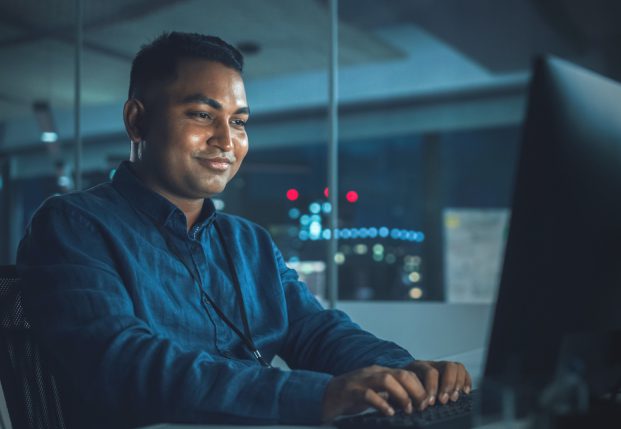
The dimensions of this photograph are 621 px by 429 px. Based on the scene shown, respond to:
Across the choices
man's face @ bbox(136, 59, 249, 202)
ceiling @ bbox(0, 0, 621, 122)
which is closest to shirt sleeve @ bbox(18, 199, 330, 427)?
man's face @ bbox(136, 59, 249, 202)

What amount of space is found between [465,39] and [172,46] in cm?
366

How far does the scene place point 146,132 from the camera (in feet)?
3.97

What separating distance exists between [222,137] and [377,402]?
601mm

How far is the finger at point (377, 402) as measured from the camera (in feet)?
2.56

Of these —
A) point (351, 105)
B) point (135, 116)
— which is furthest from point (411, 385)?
point (351, 105)

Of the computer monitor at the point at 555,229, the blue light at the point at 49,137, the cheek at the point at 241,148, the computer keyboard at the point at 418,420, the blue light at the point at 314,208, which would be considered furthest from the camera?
the blue light at the point at 49,137

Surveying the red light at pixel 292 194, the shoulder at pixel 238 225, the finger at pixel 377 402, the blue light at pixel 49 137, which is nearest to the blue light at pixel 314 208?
the red light at pixel 292 194

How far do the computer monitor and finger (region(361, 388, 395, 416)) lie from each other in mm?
207

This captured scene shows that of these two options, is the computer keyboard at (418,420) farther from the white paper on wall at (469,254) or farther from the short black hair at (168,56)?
the white paper on wall at (469,254)

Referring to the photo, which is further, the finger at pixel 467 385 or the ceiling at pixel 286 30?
the ceiling at pixel 286 30

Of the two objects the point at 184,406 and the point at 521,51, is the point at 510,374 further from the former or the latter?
the point at 521,51

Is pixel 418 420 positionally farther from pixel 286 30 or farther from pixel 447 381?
pixel 286 30

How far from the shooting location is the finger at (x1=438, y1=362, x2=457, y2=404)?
888 mm

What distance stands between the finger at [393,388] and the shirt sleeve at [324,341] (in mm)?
272
